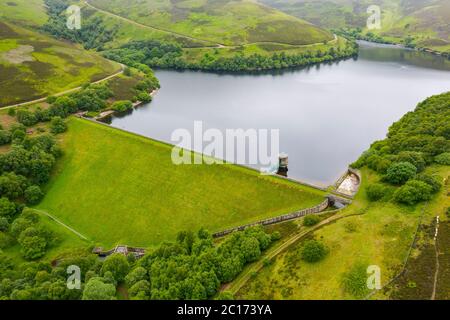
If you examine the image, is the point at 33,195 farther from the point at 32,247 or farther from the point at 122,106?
the point at 122,106

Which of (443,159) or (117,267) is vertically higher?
(443,159)

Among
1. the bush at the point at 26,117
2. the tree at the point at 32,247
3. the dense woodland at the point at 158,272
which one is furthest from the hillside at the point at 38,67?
the dense woodland at the point at 158,272

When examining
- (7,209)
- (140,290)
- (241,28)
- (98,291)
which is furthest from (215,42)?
(98,291)

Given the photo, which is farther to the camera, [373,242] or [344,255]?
[373,242]

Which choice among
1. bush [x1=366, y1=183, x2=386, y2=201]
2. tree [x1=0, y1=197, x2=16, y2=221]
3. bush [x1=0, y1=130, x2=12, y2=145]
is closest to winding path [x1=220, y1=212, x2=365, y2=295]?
bush [x1=366, y1=183, x2=386, y2=201]
